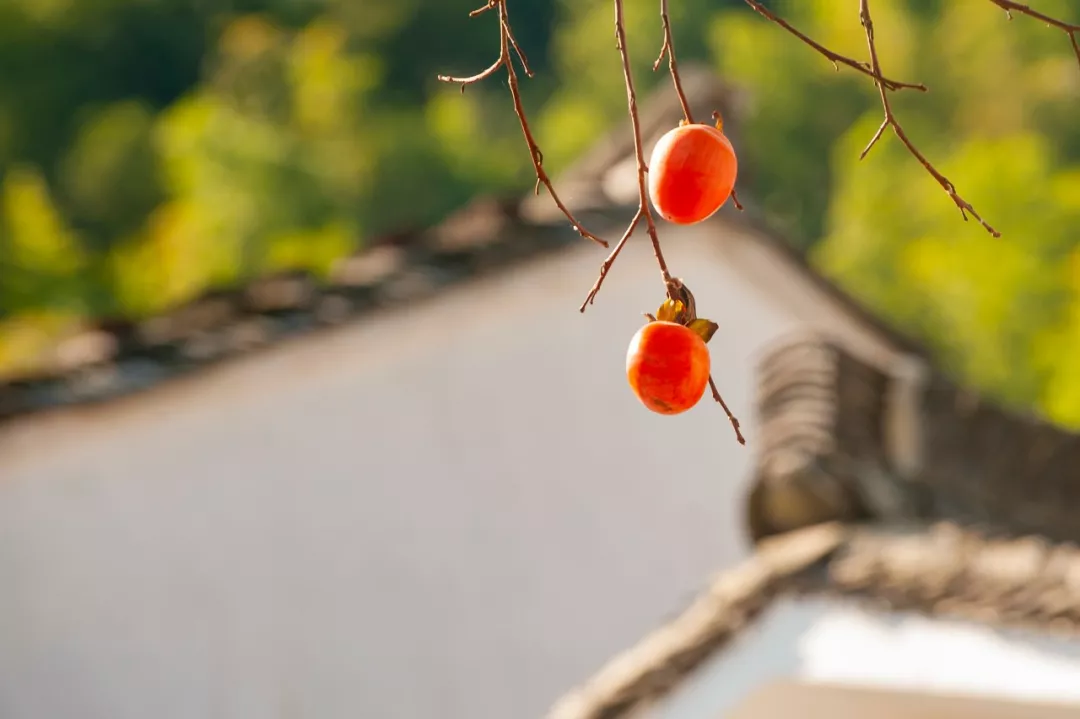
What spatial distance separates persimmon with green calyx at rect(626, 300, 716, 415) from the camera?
72 centimetres

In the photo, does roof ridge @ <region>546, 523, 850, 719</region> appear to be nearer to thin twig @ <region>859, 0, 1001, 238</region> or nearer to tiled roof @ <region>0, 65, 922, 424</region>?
tiled roof @ <region>0, 65, 922, 424</region>

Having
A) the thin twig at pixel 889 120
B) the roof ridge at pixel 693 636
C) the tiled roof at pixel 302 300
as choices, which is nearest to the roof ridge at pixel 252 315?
the tiled roof at pixel 302 300

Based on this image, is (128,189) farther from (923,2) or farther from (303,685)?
(303,685)

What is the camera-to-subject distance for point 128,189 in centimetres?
2628

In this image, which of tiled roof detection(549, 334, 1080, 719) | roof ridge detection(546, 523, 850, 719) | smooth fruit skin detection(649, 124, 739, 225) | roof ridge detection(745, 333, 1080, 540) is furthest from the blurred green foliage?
smooth fruit skin detection(649, 124, 739, 225)

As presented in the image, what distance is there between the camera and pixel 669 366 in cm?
72

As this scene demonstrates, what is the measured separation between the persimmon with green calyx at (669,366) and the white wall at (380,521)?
2.25m

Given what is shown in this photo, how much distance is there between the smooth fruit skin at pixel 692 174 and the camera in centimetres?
74

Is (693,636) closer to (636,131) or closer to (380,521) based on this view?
(380,521)

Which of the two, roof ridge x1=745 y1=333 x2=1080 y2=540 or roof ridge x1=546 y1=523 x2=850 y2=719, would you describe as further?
roof ridge x1=745 y1=333 x2=1080 y2=540

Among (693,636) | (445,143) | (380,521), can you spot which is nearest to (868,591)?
(693,636)

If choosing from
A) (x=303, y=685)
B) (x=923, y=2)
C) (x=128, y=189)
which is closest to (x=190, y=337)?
(x=303, y=685)

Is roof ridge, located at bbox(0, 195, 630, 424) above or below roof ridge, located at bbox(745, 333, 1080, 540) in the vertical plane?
above

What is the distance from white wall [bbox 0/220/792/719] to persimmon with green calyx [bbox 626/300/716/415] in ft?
7.38
